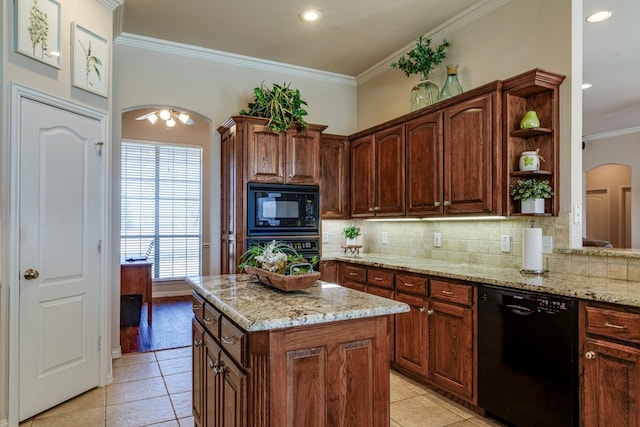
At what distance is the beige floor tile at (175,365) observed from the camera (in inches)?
140

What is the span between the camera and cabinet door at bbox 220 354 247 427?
156 cm

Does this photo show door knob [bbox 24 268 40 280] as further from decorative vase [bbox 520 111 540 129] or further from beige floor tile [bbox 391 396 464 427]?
decorative vase [bbox 520 111 540 129]

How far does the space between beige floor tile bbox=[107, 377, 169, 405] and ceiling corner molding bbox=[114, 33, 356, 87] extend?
314 cm

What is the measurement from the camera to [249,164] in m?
3.94

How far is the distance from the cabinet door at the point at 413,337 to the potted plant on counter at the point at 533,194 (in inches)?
38.7

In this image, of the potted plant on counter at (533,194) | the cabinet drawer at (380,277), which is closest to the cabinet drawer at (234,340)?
the cabinet drawer at (380,277)

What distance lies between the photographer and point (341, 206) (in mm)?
4695

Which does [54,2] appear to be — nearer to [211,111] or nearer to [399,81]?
[211,111]

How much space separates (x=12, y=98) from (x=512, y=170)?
3.31 meters

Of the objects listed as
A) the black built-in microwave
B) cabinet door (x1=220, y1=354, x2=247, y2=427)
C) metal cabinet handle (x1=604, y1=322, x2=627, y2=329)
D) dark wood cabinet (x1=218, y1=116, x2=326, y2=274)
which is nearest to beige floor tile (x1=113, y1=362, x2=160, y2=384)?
dark wood cabinet (x1=218, y1=116, x2=326, y2=274)

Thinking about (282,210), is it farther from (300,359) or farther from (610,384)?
(610,384)

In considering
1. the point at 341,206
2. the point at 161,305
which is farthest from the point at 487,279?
the point at 161,305

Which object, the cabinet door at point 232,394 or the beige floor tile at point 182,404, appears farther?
the beige floor tile at point 182,404

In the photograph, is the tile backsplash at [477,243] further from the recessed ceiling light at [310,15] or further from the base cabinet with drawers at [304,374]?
the recessed ceiling light at [310,15]
